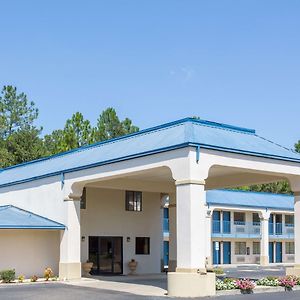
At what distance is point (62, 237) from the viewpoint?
30391mm

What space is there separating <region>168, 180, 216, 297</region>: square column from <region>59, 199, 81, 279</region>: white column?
8.63 m

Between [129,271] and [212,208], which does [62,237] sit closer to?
[129,271]

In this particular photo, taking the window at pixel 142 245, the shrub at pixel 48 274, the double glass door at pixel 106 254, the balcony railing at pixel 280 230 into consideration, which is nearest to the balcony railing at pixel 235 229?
the balcony railing at pixel 280 230

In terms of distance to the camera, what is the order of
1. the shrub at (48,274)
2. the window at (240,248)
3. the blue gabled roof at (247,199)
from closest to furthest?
Result: the shrub at (48,274), the blue gabled roof at (247,199), the window at (240,248)

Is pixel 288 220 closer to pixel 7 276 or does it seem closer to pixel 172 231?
pixel 172 231

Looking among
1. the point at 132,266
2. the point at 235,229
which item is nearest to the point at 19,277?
the point at 132,266

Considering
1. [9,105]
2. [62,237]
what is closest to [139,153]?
[62,237]

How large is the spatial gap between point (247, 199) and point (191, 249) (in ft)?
103

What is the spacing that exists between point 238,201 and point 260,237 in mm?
5527

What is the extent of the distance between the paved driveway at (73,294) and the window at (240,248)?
3242cm

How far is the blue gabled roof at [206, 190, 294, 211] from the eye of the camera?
163ft

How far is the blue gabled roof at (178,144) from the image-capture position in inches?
944

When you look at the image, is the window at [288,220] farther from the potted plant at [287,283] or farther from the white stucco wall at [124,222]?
the potted plant at [287,283]

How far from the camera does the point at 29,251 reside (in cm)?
3103
